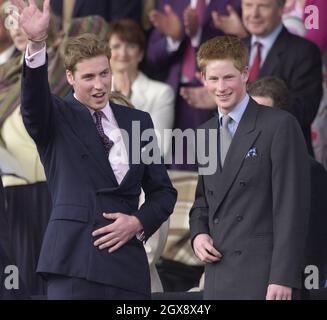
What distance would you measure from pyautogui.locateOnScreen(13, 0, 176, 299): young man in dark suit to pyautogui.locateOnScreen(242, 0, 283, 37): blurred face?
2373mm

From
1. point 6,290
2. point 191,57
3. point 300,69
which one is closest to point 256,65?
point 300,69

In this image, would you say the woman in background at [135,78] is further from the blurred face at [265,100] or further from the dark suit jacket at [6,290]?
the dark suit jacket at [6,290]

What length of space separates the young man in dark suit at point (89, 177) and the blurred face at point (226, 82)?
1.02 ft

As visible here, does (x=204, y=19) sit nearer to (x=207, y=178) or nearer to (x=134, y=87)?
(x=134, y=87)

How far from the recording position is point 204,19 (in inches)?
287

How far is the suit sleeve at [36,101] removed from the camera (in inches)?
174

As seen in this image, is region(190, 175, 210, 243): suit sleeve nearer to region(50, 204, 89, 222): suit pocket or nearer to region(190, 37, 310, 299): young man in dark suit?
region(190, 37, 310, 299): young man in dark suit

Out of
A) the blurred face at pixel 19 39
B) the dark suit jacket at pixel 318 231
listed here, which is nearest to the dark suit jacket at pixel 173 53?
the blurred face at pixel 19 39

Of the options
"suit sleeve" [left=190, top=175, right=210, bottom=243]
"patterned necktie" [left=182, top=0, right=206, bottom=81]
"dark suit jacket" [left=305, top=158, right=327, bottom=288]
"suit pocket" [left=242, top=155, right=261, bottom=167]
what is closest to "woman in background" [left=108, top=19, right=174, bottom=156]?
"patterned necktie" [left=182, top=0, right=206, bottom=81]

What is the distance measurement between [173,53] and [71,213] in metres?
3.07

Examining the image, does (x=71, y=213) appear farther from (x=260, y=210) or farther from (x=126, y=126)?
(x=260, y=210)

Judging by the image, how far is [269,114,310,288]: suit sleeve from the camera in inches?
172

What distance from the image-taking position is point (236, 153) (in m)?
4.55
